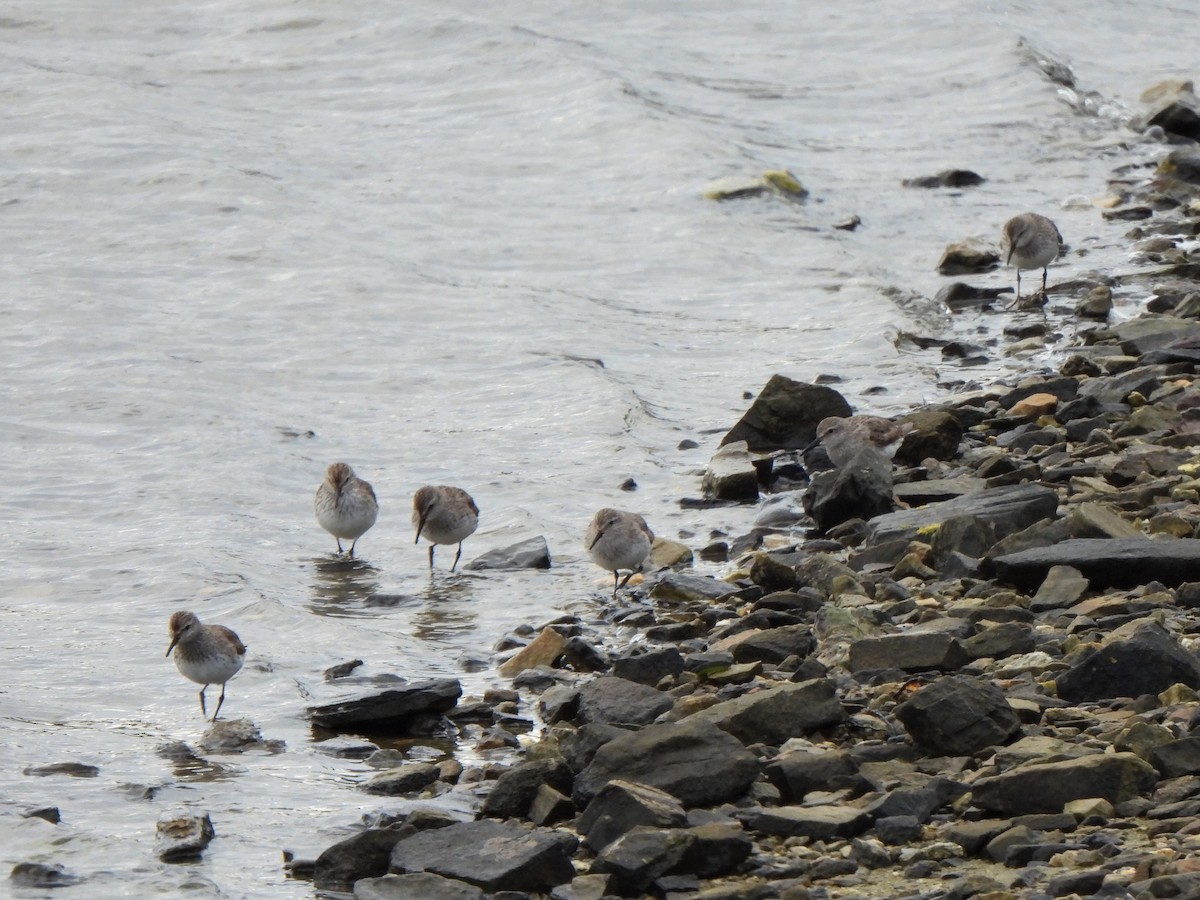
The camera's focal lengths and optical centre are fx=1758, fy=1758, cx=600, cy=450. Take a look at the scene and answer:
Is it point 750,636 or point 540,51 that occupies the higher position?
point 540,51

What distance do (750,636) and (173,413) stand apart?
731 centimetres

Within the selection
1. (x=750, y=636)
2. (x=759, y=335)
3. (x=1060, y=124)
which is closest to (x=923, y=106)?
(x=1060, y=124)

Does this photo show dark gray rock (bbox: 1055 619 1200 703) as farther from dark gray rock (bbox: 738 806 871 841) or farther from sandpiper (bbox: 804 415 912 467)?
sandpiper (bbox: 804 415 912 467)

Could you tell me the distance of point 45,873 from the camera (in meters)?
7.09

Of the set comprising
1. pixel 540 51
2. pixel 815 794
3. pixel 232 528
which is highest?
pixel 540 51

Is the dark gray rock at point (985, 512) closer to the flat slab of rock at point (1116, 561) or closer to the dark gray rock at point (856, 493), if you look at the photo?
the dark gray rock at point (856, 493)

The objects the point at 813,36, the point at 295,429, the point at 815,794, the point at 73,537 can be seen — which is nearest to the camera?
the point at 815,794

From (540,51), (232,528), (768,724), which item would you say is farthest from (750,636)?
(540,51)

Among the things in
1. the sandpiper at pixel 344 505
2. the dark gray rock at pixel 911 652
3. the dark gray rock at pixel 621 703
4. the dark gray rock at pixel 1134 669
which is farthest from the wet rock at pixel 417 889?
the sandpiper at pixel 344 505

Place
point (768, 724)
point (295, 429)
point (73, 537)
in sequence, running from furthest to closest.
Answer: point (295, 429) < point (73, 537) < point (768, 724)

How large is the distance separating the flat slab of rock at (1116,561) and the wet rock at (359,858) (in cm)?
362

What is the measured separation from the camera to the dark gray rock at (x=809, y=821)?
6426 mm

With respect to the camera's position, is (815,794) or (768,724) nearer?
(815,794)

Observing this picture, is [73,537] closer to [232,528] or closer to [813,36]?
[232,528]
